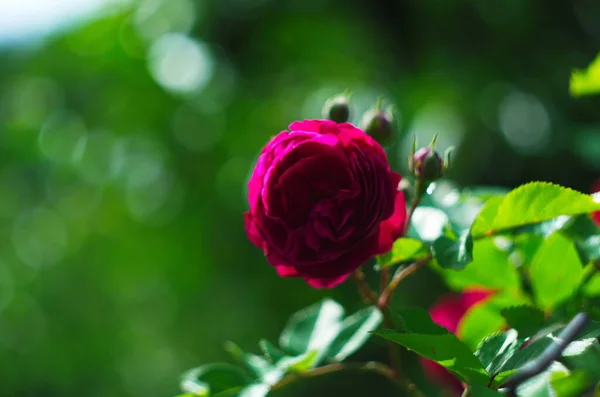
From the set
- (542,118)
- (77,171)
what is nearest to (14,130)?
(77,171)

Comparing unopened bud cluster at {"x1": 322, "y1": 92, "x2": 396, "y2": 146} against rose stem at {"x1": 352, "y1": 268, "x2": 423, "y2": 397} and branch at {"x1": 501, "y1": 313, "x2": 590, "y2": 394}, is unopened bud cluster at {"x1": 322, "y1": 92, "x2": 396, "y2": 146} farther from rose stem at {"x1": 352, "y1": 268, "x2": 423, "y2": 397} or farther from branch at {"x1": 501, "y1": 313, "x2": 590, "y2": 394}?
branch at {"x1": 501, "y1": 313, "x2": 590, "y2": 394}

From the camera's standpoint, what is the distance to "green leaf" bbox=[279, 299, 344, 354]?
0.52 metres

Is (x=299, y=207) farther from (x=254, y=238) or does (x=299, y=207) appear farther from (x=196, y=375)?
(x=196, y=375)

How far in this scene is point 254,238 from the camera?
0.42 meters

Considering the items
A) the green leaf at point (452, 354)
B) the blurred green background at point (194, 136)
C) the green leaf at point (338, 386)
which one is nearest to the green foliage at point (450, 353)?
the green leaf at point (452, 354)

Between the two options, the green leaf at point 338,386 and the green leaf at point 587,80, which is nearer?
the green leaf at point 587,80

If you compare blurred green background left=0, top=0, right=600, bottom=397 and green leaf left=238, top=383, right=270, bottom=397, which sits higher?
green leaf left=238, top=383, right=270, bottom=397

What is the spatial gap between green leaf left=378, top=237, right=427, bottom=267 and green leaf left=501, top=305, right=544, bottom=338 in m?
0.07

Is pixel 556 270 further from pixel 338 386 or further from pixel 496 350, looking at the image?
pixel 338 386

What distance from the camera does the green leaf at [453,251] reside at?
40cm

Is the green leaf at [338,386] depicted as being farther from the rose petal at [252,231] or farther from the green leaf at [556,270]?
the rose petal at [252,231]

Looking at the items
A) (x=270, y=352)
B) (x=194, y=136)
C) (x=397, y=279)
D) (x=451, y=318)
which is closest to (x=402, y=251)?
(x=397, y=279)

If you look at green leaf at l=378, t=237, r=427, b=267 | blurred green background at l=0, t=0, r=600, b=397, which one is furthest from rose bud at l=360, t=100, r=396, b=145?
blurred green background at l=0, t=0, r=600, b=397

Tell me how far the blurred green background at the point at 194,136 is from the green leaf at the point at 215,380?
38.0 inches
